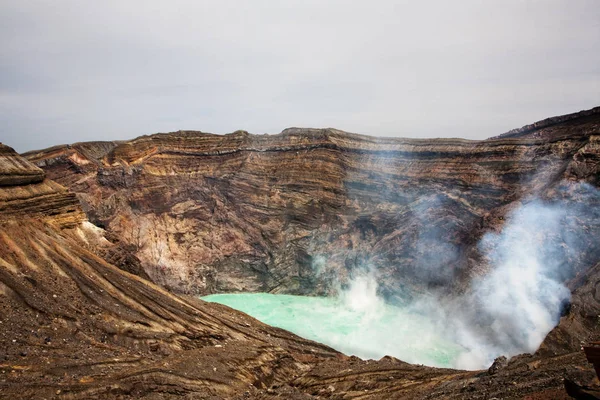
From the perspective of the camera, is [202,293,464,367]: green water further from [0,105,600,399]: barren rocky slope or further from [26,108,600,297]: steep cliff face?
[0,105,600,399]: barren rocky slope

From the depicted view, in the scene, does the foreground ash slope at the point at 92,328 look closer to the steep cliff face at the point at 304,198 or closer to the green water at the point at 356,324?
the green water at the point at 356,324

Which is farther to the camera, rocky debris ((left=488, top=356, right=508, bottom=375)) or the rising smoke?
the rising smoke

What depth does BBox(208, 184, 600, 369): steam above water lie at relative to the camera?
70.3 feet

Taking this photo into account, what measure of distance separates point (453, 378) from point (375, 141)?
2392 centimetres

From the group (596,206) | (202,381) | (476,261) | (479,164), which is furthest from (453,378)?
(479,164)

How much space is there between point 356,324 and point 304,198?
41.5ft

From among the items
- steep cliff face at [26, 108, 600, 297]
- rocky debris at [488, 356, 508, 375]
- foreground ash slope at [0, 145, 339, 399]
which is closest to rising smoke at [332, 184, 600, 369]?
steep cliff face at [26, 108, 600, 297]

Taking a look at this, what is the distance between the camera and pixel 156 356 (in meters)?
16.2

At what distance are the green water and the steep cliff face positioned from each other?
76.2 inches

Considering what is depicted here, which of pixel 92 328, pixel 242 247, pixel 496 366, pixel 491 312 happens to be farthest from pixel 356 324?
pixel 92 328

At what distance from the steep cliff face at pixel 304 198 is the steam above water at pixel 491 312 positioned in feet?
5.47

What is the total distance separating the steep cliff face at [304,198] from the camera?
29.0 m

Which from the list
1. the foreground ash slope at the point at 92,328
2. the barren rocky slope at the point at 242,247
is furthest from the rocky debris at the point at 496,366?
the foreground ash slope at the point at 92,328

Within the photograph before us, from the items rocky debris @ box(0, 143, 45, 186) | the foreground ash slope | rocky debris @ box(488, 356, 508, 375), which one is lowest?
the foreground ash slope
